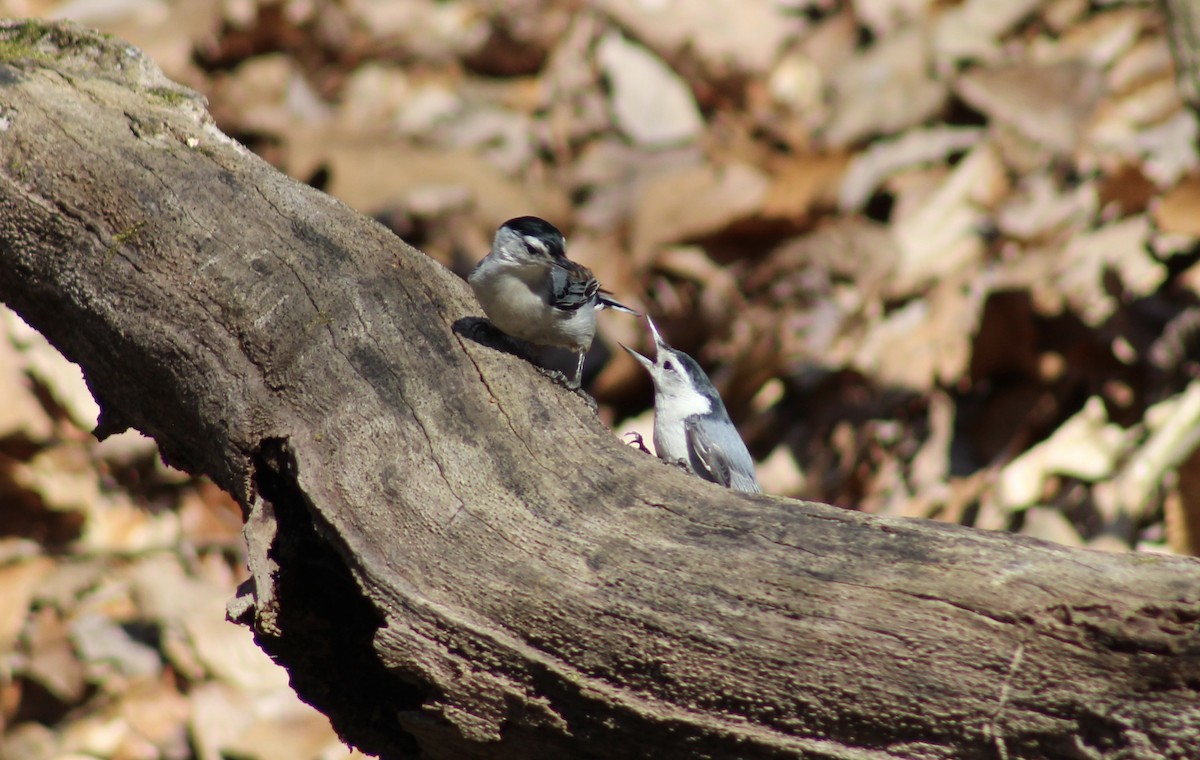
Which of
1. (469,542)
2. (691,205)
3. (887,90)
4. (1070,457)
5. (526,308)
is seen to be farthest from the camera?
(887,90)

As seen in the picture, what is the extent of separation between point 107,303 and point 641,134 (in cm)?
465

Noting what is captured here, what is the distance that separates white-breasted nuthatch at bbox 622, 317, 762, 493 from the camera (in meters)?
4.00

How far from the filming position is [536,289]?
3.22 metres

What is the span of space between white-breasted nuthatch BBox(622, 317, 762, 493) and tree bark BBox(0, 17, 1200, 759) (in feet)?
4.38

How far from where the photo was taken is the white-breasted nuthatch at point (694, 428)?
13.1 feet

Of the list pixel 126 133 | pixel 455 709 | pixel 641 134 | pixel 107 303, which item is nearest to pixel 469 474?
pixel 455 709

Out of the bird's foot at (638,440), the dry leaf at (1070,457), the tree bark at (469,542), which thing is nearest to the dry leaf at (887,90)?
the dry leaf at (1070,457)

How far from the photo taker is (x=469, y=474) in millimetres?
2395

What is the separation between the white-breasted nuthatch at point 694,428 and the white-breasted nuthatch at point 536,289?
28.2 inches

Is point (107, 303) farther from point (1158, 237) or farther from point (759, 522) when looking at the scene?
point (1158, 237)

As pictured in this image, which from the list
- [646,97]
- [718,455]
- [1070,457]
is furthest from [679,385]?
[646,97]

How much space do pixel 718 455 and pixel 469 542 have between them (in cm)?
182

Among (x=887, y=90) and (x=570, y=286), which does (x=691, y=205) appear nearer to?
(x=887, y=90)

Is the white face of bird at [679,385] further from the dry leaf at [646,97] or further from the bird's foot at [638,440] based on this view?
the dry leaf at [646,97]
